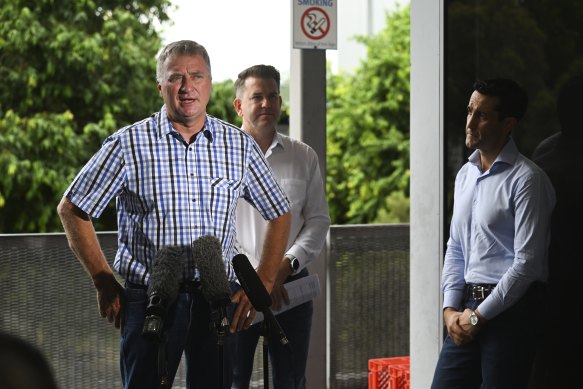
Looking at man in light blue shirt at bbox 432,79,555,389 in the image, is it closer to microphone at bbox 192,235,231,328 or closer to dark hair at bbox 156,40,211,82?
dark hair at bbox 156,40,211,82

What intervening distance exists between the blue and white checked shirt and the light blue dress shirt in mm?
1128

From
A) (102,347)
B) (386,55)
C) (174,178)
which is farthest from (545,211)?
(386,55)

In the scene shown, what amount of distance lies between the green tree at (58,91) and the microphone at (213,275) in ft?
51.4

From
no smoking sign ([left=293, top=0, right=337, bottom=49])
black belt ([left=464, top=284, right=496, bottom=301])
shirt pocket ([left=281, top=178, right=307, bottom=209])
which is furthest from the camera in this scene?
no smoking sign ([left=293, top=0, right=337, bottom=49])

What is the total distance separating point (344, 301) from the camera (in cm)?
791

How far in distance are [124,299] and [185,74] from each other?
2.72ft

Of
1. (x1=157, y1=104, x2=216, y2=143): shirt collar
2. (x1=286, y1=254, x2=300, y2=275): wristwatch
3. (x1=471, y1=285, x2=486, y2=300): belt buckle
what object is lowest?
(x1=471, y1=285, x2=486, y2=300): belt buckle

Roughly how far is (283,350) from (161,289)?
6.77 ft

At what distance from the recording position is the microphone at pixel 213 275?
10.5 ft

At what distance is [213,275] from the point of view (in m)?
3.25

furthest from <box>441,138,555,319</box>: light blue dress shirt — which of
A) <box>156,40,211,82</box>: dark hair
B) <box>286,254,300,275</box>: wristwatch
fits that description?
<box>156,40,211,82</box>: dark hair

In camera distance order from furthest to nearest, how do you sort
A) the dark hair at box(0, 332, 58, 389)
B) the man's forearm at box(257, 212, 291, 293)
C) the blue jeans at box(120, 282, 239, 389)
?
1. the man's forearm at box(257, 212, 291, 293)
2. the blue jeans at box(120, 282, 239, 389)
3. the dark hair at box(0, 332, 58, 389)

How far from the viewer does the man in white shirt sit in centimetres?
519

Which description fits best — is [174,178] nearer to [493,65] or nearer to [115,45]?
[493,65]
